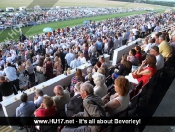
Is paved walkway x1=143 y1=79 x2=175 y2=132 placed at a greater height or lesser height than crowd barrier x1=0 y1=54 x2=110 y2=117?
lesser

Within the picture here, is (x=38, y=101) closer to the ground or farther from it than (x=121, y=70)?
closer to the ground

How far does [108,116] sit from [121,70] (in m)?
2.24

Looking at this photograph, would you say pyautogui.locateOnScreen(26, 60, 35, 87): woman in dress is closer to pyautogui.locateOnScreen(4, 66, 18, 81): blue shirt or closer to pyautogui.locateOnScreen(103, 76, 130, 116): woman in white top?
pyautogui.locateOnScreen(4, 66, 18, 81): blue shirt

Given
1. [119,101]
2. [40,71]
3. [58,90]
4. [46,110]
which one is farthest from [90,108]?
[40,71]

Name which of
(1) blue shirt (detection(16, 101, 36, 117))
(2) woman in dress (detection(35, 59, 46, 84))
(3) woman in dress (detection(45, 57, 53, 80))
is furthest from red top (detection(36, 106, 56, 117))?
(3) woman in dress (detection(45, 57, 53, 80))

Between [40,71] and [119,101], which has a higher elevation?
[119,101]

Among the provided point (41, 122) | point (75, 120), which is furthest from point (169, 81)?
point (41, 122)

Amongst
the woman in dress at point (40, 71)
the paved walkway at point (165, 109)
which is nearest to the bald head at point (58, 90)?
the paved walkway at point (165, 109)

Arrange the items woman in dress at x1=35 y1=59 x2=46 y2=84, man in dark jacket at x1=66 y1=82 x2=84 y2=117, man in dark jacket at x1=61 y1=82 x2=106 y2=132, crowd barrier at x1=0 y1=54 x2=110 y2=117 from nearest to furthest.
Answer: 1. man in dark jacket at x1=61 y1=82 x2=106 y2=132
2. man in dark jacket at x1=66 y1=82 x2=84 y2=117
3. crowd barrier at x1=0 y1=54 x2=110 y2=117
4. woman in dress at x1=35 y1=59 x2=46 y2=84

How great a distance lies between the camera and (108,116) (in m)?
2.71

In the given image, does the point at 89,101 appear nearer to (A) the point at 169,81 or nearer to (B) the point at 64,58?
(A) the point at 169,81

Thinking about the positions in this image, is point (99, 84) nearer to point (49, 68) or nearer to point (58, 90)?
point (58, 90)

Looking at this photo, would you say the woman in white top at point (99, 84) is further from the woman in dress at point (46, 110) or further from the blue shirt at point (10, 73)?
the blue shirt at point (10, 73)

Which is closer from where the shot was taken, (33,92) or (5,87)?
(33,92)
